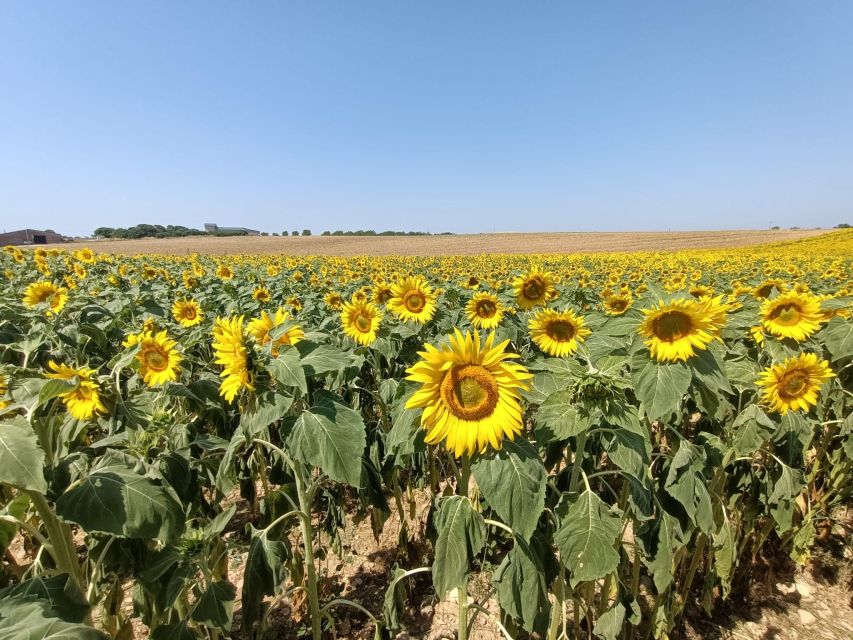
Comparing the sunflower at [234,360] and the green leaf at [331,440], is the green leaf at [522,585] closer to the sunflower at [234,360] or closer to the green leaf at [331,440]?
the green leaf at [331,440]

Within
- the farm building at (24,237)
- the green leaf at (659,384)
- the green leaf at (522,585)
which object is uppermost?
the farm building at (24,237)

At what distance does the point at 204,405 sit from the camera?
96.6 inches

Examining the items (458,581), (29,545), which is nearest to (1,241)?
(29,545)

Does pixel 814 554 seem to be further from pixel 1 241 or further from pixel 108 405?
pixel 1 241

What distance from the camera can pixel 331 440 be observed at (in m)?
1.48

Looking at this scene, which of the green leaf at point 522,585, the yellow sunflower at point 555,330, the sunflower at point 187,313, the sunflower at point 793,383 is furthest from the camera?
the sunflower at point 187,313

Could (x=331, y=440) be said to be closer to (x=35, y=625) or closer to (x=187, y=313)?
(x=35, y=625)

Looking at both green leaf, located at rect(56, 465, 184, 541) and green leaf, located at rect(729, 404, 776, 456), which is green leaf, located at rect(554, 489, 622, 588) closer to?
green leaf, located at rect(729, 404, 776, 456)

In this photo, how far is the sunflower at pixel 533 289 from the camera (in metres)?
3.85

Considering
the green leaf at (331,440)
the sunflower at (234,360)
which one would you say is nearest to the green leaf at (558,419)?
the green leaf at (331,440)

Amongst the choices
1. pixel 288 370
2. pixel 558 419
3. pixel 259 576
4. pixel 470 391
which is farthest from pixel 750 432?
pixel 259 576

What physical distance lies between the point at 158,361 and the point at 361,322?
1.53 metres

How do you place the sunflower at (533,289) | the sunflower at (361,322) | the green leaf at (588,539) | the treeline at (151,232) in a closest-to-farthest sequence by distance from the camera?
the green leaf at (588,539)
the sunflower at (361,322)
the sunflower at (533,289)
the treeline at (151,232)

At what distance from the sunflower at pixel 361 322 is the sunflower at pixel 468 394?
83.8 inches
